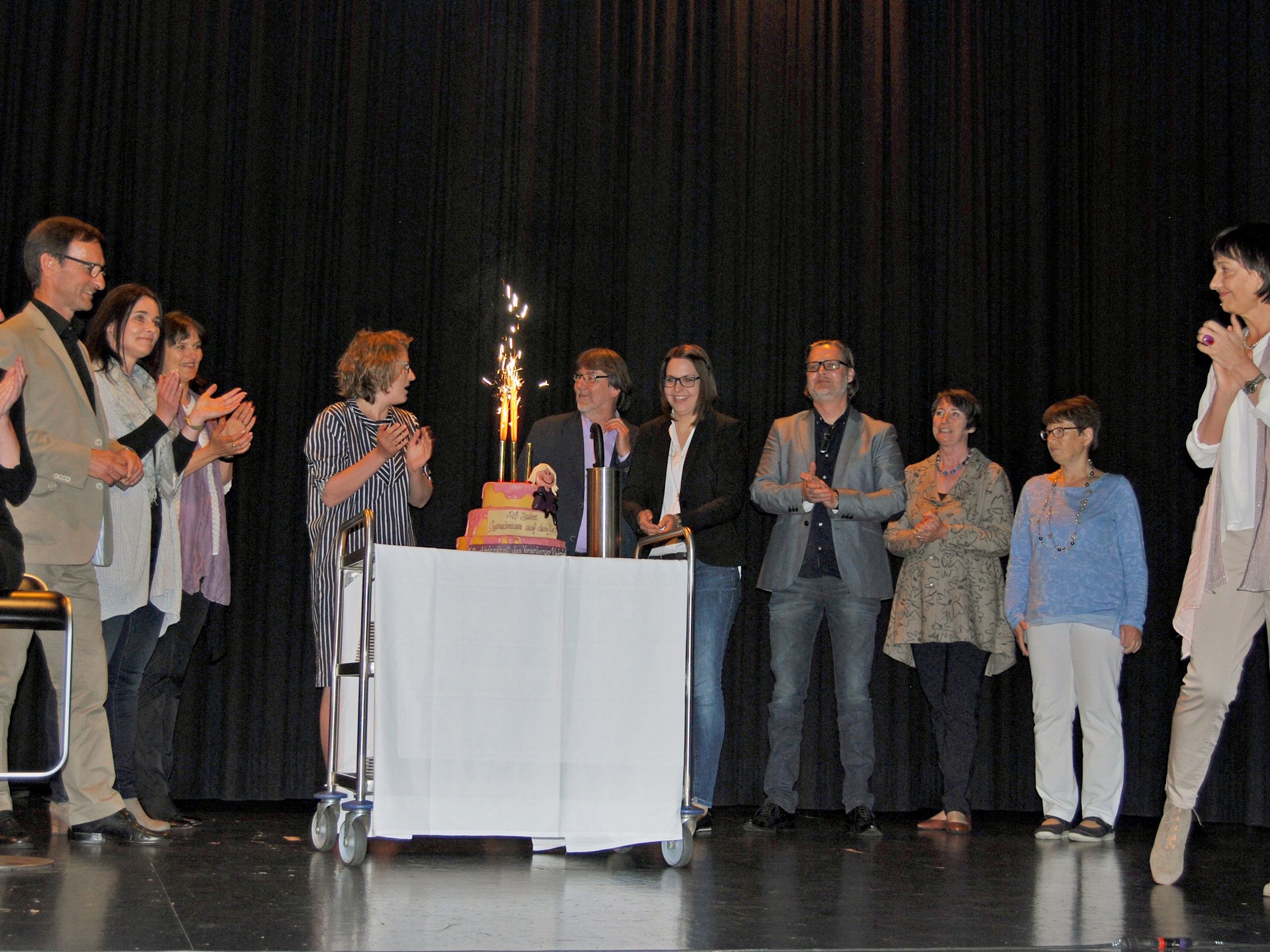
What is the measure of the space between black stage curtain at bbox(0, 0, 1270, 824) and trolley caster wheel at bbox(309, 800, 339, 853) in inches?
57.3

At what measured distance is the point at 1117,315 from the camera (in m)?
5.66

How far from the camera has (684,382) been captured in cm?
432

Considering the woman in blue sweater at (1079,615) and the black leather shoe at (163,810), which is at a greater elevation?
the woman in blue sweater at (1079,615)

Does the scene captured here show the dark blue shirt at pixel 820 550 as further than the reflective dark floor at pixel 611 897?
Yes

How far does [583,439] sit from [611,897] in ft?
6.52

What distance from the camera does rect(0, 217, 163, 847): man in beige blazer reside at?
3.32 m

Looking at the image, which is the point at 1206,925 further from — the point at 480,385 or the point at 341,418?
the point at 480,385

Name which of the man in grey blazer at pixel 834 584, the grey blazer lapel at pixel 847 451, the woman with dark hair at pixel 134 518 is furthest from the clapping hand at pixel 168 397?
the grey blazer lapel at pixel 847 451

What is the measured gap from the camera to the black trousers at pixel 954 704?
181 inches

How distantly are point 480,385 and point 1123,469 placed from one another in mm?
2952

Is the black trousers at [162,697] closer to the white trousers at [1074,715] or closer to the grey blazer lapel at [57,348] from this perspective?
the grey blazer lapel at [57,348]

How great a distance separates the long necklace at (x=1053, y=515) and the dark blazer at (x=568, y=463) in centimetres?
156

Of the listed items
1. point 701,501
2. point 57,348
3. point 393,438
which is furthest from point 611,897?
point 57,348

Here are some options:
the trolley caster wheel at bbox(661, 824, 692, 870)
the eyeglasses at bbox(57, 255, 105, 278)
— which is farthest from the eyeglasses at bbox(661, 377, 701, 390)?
the eyeglasses at bbox(57, 255, 105, 278)
